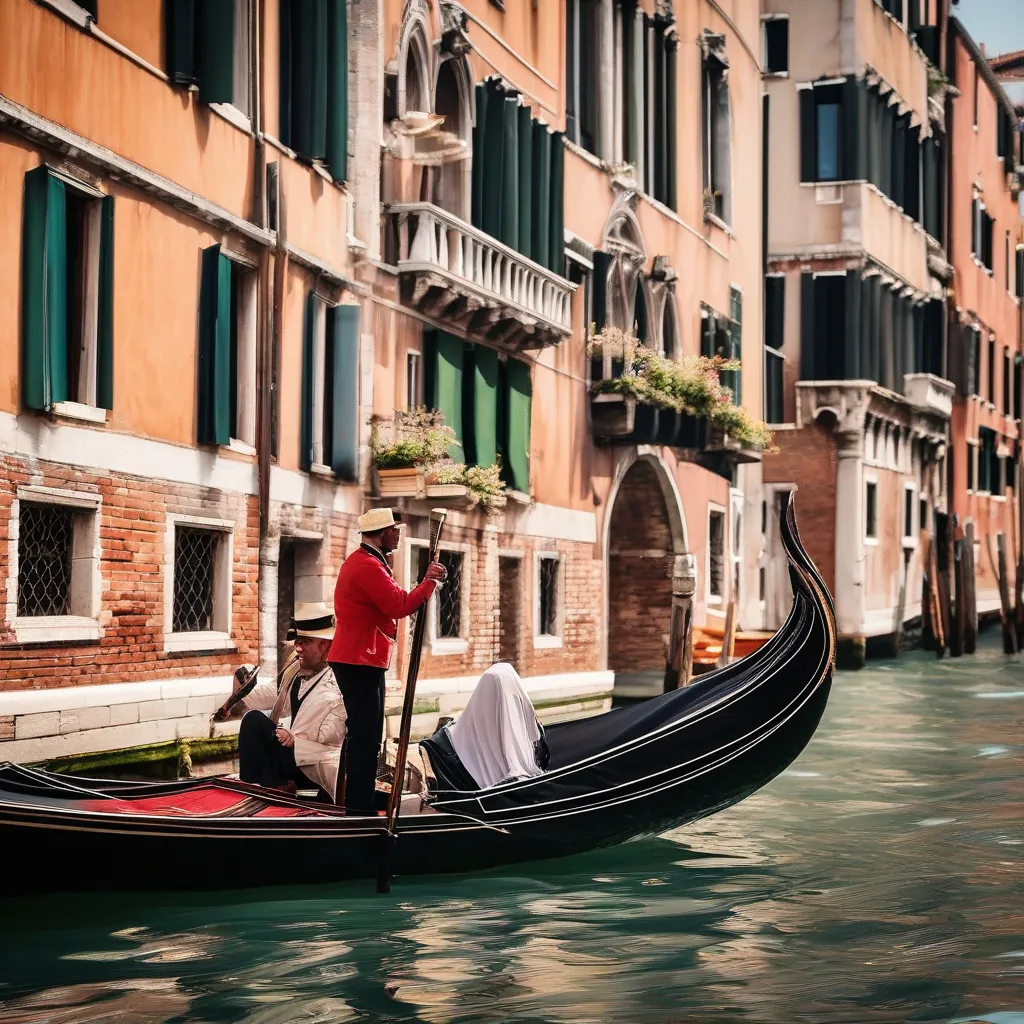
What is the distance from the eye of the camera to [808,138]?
20.2 meters

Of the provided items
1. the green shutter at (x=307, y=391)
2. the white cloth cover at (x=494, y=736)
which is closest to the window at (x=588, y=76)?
the green shutter at (x=307, y=391)

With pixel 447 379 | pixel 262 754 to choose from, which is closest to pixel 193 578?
pixel 262 754

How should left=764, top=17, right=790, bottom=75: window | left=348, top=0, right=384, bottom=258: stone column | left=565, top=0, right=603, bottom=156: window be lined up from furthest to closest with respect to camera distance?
left=764, top=17, right=790, bottom=75: window < left=565, top=0, right=603, bottom=156: window < left=348, top=0, right=384, bottom=258: stone column

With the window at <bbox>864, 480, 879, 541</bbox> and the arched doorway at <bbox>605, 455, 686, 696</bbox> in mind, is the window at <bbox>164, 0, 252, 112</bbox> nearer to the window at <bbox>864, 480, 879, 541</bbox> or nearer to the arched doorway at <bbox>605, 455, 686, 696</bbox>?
the arched doorway at <bbox>605, 455, 686, 696</bbox>

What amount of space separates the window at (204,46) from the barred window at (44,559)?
2.17 meters

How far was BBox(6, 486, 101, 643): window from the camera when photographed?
285 inches

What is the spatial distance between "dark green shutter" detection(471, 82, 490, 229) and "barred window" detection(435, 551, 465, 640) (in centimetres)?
216

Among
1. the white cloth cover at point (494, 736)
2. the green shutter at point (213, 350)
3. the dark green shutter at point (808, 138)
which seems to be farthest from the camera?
the dark green shutter at point (808, 138)

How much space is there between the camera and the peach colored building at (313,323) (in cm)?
750

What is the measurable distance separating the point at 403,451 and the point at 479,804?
4024mm

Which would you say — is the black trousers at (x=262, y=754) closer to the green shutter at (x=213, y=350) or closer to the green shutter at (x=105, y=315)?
the green shutter at (x=105, y=315)

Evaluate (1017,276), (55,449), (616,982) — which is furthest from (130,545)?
(1017,276)

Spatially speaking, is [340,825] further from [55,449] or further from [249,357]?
[249,357]

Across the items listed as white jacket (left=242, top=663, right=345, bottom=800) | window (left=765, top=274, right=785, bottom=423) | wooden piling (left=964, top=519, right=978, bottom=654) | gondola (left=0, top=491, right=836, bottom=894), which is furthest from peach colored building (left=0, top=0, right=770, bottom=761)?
wooden piling (left=964, top=519, right=978, bottom=654)
